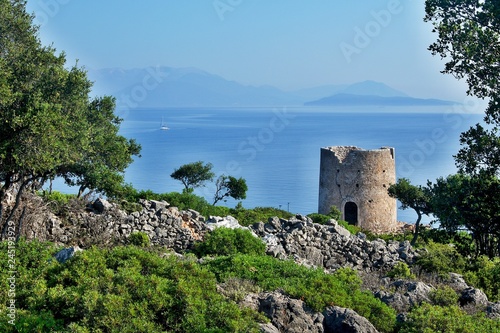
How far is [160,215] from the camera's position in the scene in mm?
19203

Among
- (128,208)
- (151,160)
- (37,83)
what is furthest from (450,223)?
(151,160)

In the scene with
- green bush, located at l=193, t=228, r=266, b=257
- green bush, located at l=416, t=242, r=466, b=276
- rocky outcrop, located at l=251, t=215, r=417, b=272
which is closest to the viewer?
green bush, located at l=193, t=228, r=266, b=257

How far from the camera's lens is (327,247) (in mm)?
19531

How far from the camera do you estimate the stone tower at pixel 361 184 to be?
4047 cm

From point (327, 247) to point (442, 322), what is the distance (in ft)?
28.2

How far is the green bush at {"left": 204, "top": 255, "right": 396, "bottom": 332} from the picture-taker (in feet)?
37.0

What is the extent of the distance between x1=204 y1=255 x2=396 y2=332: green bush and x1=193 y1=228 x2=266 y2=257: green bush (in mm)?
2573

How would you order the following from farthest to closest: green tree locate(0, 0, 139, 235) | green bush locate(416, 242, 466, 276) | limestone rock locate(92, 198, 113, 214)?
limestone rock locate(92, 198, 113, 214) < green bush locate(416, 242, 466, 276) < green tree locate(0, 0, 139, 235)

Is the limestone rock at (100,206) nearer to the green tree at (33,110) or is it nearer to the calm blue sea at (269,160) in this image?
the green tree at (33,110)

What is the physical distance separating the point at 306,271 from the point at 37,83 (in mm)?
9555

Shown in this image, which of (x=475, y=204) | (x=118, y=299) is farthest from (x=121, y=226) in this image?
(x=475, y=204)

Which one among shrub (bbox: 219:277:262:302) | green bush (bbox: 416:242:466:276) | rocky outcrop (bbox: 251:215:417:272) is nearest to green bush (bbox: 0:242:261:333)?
shrub (bbox: 219:277:262:302)

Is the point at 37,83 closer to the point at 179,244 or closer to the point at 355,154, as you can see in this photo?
the point at 179,244

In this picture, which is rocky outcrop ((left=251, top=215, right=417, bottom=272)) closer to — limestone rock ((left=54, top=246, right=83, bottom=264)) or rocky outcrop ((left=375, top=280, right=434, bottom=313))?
rocky outcrop ((left=375, top=280, right=434, bottom=313))
